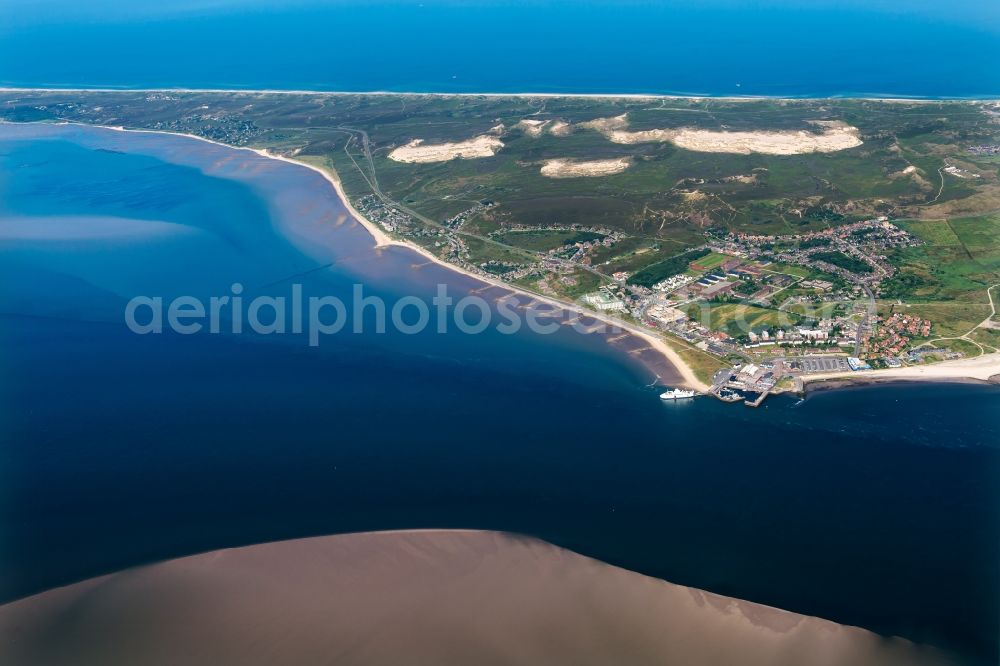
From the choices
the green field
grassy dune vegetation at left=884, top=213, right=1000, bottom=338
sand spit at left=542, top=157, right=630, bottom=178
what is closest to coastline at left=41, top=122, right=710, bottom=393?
the green field

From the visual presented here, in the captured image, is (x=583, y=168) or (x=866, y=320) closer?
(x=866, y=320)

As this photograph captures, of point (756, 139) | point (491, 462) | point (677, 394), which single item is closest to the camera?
point (491, 462)

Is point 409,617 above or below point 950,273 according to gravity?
below

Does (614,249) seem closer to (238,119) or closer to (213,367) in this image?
(213,367)

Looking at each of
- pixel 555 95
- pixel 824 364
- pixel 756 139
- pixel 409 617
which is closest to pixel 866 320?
pixel 824 364

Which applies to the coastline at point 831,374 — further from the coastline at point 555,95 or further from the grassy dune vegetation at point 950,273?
the coastline at point 555,95

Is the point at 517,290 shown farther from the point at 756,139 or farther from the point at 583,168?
the point at 756,139

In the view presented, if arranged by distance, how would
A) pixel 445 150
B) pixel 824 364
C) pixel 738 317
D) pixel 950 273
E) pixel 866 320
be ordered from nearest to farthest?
pixel 824 364
pixel 866 320
pixel 738 317
pixel 950 273
pixel 445 150
